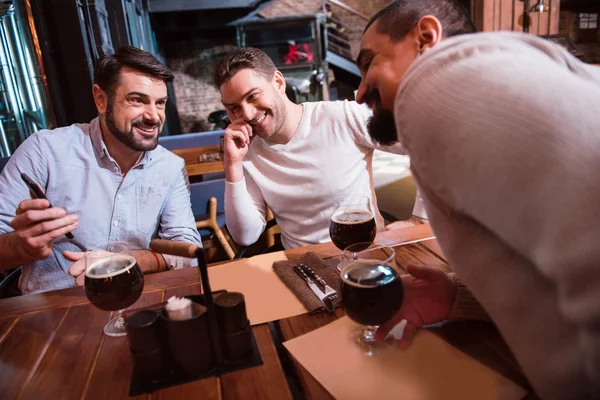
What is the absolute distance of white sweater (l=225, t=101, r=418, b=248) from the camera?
185 centimetres

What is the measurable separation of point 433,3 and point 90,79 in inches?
143

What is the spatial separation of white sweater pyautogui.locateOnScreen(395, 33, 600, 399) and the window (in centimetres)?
1172

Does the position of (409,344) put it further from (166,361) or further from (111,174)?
(111,174)

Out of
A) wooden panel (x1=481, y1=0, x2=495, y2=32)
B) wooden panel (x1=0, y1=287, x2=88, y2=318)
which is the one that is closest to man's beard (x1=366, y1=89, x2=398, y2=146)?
wooden panel (x1=0, y1=287, x2=88, y2=318)

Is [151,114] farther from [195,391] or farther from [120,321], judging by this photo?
[195,391]

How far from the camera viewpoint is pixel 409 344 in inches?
29.9

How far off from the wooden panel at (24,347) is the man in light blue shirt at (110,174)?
531 mm

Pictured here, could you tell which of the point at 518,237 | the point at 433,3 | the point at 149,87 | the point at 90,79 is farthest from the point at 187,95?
the point at 518,237

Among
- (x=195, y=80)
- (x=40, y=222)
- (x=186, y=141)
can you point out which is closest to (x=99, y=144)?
(x=40, y=222)

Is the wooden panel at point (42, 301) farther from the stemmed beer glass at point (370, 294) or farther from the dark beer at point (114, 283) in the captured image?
the stemmed beer glass at point (370, 294)

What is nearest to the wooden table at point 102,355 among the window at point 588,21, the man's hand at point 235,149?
the man's hand at point 235,149

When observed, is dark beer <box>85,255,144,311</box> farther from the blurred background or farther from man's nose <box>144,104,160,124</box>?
the blurred background

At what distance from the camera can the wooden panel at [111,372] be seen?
0.71m

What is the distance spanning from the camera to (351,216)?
3.74 ft
